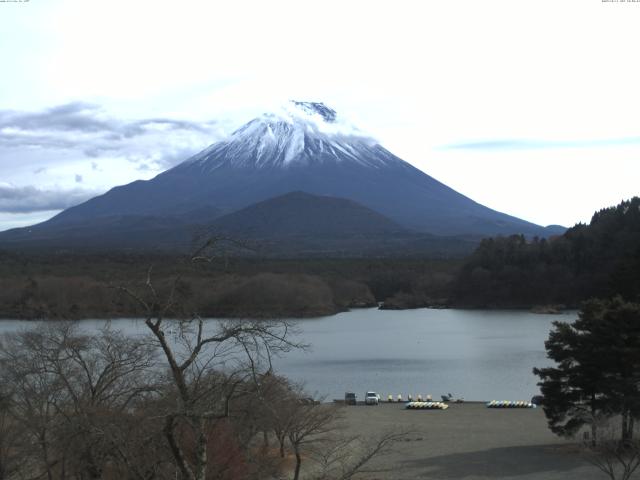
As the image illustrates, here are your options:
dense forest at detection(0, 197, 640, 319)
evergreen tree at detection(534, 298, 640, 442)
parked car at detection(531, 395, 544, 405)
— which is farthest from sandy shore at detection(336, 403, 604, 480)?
dense forest at detection(0, 197, 640, 319)

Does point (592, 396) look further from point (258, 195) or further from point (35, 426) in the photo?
point (258, 195)

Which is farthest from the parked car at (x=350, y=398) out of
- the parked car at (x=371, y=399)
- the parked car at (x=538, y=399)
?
the parked car at (x=538, y=399)

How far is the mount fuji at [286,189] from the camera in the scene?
118 meters

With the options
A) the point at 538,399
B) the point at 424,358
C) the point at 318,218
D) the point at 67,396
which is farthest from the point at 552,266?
the point at 318,218

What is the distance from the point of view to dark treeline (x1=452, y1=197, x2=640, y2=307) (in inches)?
2073

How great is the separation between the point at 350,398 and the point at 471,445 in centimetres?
582

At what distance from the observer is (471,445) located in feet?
48.1

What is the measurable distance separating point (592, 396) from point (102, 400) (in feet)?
27.2

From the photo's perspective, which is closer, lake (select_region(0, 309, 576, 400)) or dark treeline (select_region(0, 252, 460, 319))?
lake (select_region(0, 309, 576, 400))

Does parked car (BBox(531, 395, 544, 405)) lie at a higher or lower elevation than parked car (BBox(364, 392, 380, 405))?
higher

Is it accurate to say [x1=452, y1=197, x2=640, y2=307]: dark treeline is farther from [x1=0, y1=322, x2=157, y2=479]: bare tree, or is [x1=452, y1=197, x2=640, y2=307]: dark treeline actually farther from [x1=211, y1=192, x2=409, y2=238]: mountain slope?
[x1=211, y1=192, x2=409, y2=238]: mountain slope

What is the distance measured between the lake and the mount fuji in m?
67.0

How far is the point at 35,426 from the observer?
8141 mm

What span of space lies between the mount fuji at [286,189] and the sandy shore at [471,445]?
8768 cm
